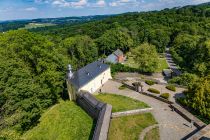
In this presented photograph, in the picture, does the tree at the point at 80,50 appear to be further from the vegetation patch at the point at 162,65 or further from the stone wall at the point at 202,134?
the stone wall at the point at 202,134

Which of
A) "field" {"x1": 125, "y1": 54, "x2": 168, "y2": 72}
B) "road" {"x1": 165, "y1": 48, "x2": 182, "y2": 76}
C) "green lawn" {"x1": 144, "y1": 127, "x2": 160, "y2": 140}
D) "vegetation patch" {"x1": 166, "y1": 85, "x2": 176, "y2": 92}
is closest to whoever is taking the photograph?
"green lawn" {"x1": 144, "y1": 127, "x2": 160, "y2": 140}

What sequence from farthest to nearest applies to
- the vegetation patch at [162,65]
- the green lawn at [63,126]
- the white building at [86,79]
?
the vegetation patch at [162,65] < the white building at [86,79] < the green lawn at [63,126]

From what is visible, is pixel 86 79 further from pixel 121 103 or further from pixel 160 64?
pixel 160 64

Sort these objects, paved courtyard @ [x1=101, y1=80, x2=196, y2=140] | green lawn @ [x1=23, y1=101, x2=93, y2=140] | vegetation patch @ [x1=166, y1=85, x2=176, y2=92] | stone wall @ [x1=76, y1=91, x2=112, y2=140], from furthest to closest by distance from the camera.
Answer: vegetation patch @ [x1=166, y1=85, x2=176, y2=92], green lawn @ [x1=23, y1=101, x2=93, y2=140], paved courtyard @ [x1=101, y1=80, x2=196, y2=140], stone wall @ [x1=76, y1=91, x2=112, y2=140]

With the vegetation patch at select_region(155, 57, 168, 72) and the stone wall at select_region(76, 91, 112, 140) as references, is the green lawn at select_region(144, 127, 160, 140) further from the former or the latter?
the vegetation patch at select_region(155, 57, 168, 72)

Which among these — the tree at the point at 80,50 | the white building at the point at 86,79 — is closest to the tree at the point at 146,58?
the white building at the point at 86,79

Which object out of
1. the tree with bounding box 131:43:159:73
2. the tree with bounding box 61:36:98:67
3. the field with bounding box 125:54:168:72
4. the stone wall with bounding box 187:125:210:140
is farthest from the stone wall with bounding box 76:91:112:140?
the field with bounding box 125:54:168:72
